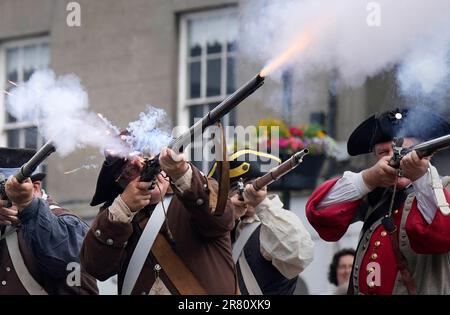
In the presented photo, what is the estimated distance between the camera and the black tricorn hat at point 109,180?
21.0 ft

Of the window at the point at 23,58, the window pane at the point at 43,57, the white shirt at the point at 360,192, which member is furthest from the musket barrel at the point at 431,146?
the window pane at the point at 43,57

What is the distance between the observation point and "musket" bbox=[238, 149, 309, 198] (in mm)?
6469

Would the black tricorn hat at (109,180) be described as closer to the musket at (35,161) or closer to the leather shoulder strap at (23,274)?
the musket at (35,161)

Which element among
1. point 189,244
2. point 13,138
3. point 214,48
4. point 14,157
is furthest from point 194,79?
point 189,244

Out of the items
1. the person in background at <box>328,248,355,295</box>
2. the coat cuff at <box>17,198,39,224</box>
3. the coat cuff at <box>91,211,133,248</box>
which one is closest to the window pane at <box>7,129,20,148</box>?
the person in background at <box>328,248,355,295</box>

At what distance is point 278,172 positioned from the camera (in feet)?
21.7

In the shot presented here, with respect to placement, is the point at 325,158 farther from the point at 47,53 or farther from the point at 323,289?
the point at 47,53

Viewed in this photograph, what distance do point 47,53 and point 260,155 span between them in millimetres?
7441

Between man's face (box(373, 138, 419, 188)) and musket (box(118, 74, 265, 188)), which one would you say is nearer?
musket (box(118, 74, 265, 188))

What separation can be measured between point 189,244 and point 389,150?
1132 mm

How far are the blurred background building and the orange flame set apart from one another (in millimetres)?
5537

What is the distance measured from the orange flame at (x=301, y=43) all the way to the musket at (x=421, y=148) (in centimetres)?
72

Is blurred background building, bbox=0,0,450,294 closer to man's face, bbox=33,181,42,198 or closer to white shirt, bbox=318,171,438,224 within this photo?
man's face, bbox=33,181,42,198

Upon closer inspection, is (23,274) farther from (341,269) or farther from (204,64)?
(204,64)
